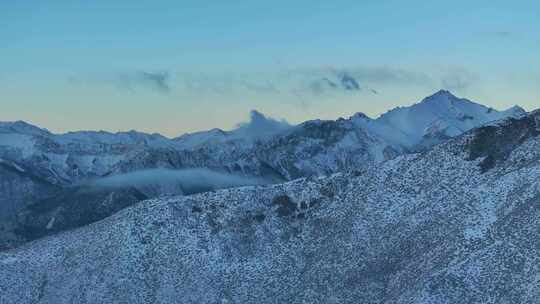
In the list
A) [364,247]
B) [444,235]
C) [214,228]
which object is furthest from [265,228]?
[444,235]

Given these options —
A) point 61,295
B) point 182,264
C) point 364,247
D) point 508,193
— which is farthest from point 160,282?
point 508,193

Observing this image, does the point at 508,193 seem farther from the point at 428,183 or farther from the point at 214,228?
the point at 214,228

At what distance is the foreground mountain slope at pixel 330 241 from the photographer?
118 metres

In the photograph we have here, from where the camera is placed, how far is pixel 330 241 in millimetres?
133125

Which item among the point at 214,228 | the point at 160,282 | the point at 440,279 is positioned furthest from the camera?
the point at 214,228

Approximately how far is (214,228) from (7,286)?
93.1ft

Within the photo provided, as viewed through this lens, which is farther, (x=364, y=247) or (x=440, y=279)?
(x=364, y=247)

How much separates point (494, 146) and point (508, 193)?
45.3ft

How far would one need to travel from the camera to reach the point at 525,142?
134000 millimetres

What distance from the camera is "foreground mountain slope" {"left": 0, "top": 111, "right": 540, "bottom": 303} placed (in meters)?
118

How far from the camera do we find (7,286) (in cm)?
13462

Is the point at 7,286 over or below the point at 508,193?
below

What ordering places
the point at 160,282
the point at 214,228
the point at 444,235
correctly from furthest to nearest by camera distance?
the point at 214,228, the point at 160,282, the point at 444,235

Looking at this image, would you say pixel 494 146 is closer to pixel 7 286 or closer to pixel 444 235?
pixel 444 235
